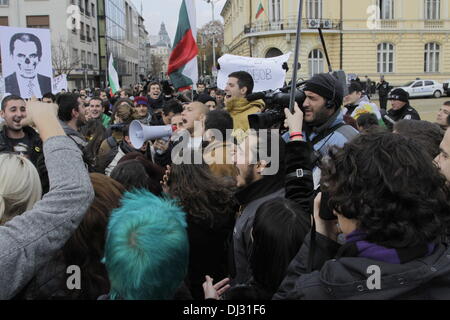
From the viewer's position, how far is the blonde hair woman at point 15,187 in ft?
5.68

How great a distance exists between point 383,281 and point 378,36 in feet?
138

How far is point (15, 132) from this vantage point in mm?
5129

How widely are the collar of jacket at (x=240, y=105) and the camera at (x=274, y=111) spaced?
1280 millimetres

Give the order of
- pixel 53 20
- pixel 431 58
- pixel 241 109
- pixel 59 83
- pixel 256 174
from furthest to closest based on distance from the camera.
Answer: pixel 53 20 < pixel 431 58 < pixel 59 83 < pixel 241 109 < pixel 256 174

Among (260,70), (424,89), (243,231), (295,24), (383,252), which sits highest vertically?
(295,24)

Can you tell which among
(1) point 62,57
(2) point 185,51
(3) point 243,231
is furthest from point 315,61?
(3) point 243,231

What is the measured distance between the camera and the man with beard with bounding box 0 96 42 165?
4.98 meters

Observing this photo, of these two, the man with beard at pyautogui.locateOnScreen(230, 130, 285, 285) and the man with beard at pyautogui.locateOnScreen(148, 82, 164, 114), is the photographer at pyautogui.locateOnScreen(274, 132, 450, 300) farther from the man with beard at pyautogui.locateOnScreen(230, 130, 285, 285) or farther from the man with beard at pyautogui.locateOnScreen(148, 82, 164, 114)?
the man with beard at pyautogui.locateOnScreen(148, 82, 164, 114)

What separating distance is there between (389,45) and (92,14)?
33.4m

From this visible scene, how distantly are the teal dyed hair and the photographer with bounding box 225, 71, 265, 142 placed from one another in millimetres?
2384

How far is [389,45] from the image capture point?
39.9 metres

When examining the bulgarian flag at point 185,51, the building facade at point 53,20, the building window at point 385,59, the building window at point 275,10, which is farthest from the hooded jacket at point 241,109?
the building window at point 385,59

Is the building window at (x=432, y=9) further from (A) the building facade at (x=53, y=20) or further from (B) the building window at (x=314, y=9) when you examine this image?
(A) the building facade at (x=53, y=20)

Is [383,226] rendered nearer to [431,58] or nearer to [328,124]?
[328,124]
